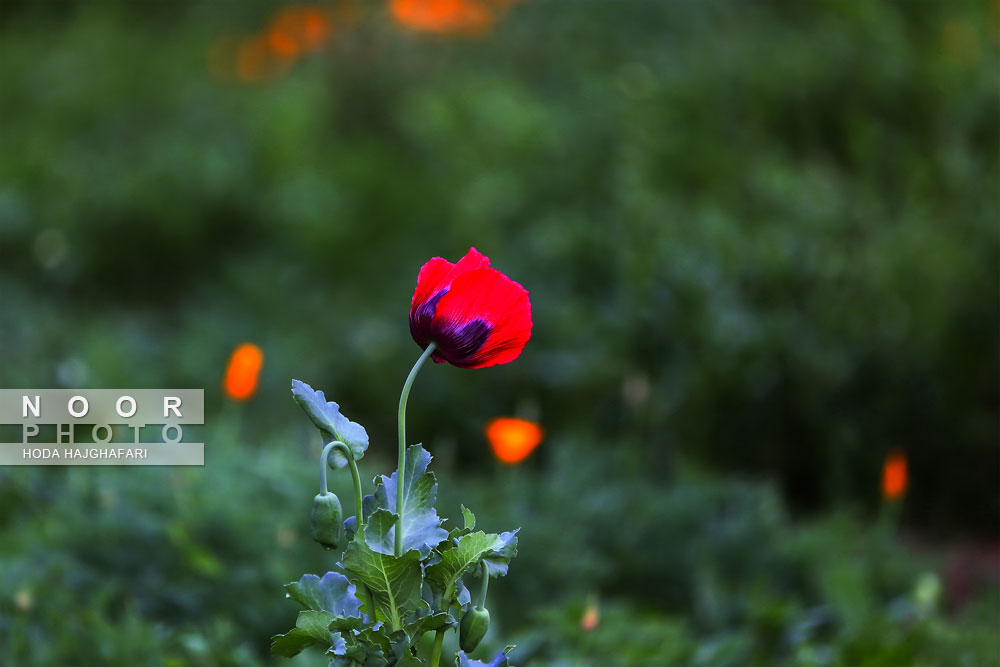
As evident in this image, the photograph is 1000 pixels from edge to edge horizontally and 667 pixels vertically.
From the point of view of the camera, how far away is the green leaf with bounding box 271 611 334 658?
133 centimetres

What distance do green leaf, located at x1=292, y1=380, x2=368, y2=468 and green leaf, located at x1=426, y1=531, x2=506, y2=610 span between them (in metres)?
0.17

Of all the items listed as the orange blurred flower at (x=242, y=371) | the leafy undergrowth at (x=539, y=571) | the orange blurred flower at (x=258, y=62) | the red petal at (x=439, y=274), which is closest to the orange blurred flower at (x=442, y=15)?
the orange blurred flower at (x=258, y=62)

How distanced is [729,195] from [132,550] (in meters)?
2.87

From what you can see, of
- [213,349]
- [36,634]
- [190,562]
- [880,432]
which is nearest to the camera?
[36,634]

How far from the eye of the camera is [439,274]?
1317 millimetres

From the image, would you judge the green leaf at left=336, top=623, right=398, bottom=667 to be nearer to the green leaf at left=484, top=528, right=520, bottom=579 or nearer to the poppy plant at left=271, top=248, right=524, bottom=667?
the poppy plant at left=271, top=248, right=524, bottom=667

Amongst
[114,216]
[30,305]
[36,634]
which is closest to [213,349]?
[30,305]

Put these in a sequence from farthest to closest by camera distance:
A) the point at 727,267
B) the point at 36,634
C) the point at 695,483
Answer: the point at 727,267
the point at 695,483
the point at 36,634

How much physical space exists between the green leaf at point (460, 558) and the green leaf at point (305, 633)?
0.14 meters

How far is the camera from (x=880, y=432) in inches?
137

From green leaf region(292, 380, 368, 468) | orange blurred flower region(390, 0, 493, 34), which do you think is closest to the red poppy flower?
green leaf region(292, 380, 368, 468)

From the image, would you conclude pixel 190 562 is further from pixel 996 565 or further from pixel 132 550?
pixel 996 565

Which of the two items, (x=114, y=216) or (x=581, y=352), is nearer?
(x=581, y=352)

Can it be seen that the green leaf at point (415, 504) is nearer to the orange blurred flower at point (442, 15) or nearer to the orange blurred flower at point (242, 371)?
the orange blurred flower at point (242, 371)
